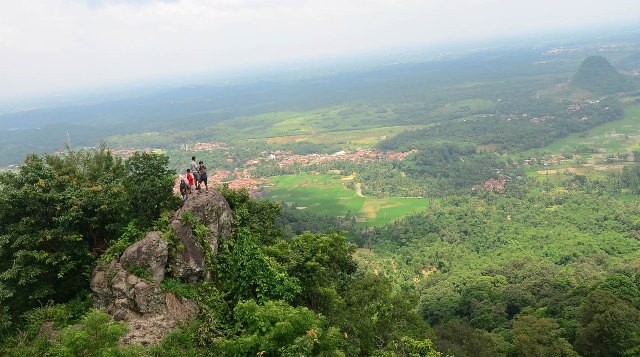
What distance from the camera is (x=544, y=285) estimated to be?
3841 centimetres

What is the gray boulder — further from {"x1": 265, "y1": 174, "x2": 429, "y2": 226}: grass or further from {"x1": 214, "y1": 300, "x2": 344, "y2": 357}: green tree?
{"x1": 265, "y1": 174, "x2": 429, "y2": 226}: grass

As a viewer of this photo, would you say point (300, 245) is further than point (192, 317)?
Yes

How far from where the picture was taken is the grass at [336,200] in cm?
7769

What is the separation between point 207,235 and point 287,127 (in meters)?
164

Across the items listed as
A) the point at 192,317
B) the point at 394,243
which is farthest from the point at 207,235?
the point at 394,243

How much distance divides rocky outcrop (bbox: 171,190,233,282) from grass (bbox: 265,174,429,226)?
56652 millimetres

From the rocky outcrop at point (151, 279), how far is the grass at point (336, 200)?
58789 millimetres

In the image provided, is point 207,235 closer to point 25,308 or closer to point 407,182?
point 25,308

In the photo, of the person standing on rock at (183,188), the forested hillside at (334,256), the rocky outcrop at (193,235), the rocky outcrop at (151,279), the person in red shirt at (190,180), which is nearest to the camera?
the rocky outcrop at (151,279)

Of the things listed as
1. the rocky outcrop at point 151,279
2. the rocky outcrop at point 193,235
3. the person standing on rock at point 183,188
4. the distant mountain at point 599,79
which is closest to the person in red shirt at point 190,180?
the person standing on rock at point 183,188

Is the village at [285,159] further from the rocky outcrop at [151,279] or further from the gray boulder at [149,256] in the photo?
the gray boulder at [149,256]

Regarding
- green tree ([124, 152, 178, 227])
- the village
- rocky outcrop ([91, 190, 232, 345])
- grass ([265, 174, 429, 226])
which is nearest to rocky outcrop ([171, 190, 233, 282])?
rocky outcrop ([91, 190, 232, 345])

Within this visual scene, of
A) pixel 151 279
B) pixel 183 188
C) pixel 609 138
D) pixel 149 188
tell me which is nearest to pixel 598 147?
pixel 609 138

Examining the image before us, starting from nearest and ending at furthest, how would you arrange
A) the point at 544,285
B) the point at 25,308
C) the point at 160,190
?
the point at 25,308
the point at 160,190
the point at 544,285
